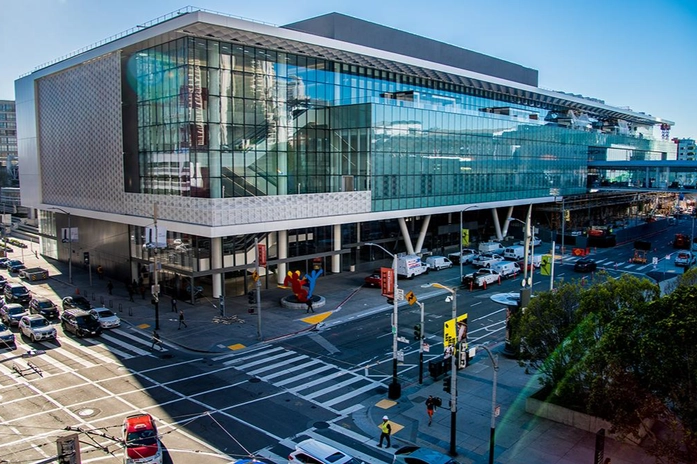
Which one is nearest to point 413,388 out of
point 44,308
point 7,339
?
point 7,339

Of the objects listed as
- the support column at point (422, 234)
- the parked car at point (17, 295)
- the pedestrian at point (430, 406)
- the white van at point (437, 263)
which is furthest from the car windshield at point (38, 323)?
the support column at point (422, 234)

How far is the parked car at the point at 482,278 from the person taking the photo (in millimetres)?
53125

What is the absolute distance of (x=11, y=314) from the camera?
41250 mm

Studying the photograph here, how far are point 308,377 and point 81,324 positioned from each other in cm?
1799

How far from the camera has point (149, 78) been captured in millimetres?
A: 49906

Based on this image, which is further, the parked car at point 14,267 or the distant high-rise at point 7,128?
the distant high-rise at point 7,128

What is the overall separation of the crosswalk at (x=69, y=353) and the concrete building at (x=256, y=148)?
834 centimetres

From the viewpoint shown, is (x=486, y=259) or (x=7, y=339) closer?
(x=7, y=339)

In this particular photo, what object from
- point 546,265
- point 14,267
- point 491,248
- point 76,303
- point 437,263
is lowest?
point 76,303

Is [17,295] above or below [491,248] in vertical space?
below

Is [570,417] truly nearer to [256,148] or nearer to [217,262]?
[217,262]

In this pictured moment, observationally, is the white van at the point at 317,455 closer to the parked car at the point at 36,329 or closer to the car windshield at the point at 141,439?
the car windshield at the point at 141,439

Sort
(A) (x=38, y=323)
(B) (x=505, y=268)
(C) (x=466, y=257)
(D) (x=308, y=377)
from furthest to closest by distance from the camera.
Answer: (C) (x=466, y=257) < (B) (x=505, y=268) < (A) (x=38, y=323) < (D) (x=308, y=377)

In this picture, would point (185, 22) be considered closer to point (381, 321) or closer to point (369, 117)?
point (369, 117)
